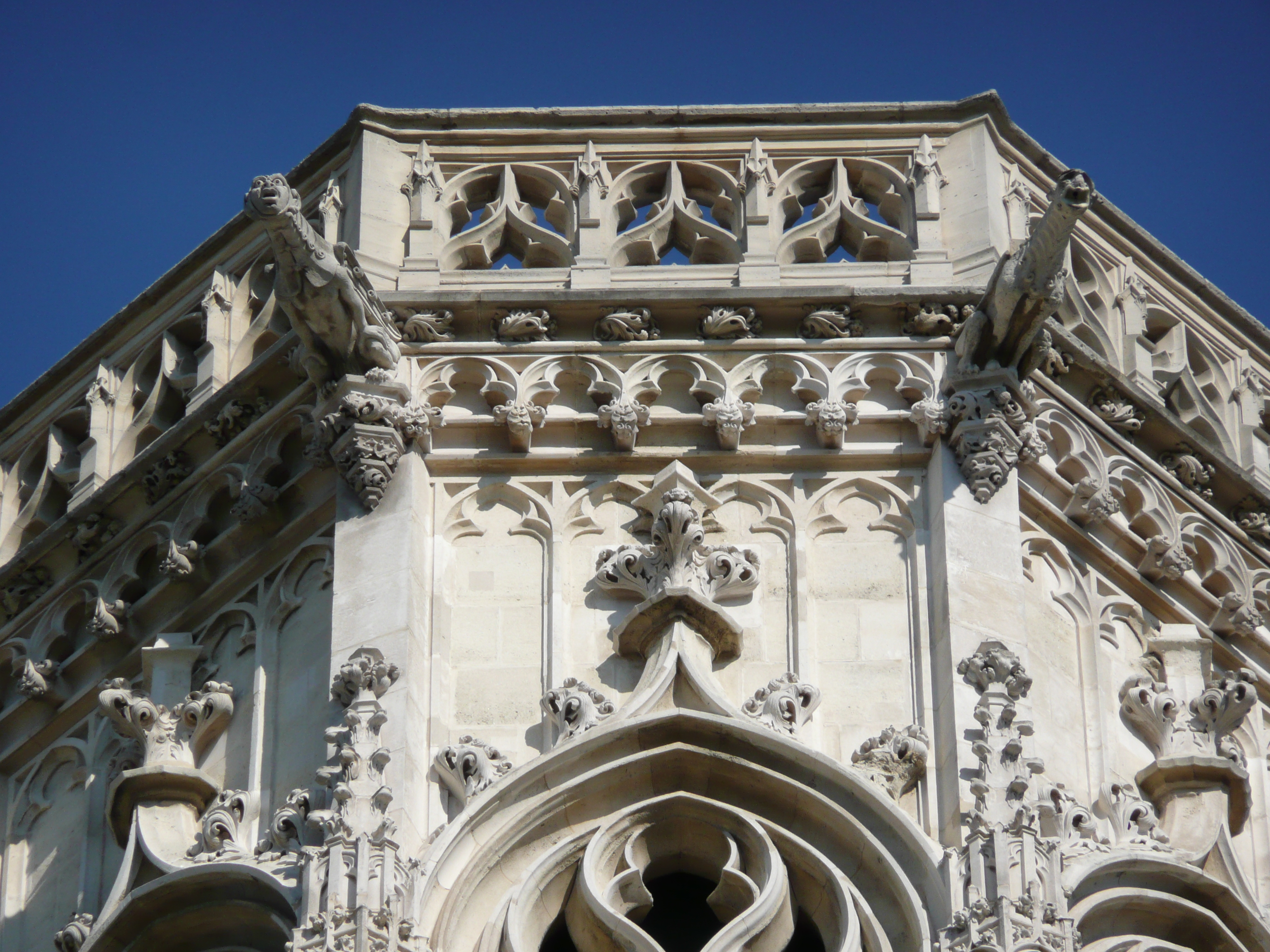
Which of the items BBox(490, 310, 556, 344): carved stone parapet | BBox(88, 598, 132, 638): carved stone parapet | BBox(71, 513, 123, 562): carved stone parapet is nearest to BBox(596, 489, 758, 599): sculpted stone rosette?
BBox(490, 310, 556, 344): carved stone parapet

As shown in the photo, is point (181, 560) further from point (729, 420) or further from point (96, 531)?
point (729, 420)

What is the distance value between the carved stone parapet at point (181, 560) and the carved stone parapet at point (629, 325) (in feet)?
8.46

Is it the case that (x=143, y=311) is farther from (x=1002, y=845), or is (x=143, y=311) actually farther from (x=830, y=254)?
(x=1002, y=845)

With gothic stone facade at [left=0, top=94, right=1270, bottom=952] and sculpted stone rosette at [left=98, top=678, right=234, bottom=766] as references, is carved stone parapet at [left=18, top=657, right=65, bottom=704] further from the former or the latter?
sculpted stone rosette at [left=98, top=678, right=234, bottom=766]

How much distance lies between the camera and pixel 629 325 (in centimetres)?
1930

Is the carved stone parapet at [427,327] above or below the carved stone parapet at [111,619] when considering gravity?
above

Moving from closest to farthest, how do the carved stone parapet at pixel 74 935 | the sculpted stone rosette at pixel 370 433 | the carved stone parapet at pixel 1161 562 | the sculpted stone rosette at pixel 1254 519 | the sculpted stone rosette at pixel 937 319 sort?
the carved stone parapet at pixel 74 935 < the sculpted stone rosette at pixel 370 433 < the sculpted stone rosette at pixel 937 319 < the carved stone parapet at pixel 1161 562 < the sculpted stone rosette at pixel 1254 519

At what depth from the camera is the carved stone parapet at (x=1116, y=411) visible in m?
19.8

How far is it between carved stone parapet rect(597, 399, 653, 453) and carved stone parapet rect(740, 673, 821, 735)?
1834 millimetres

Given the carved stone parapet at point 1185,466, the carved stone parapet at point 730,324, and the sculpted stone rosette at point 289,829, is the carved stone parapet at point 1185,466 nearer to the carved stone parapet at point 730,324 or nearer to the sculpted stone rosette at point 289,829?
the carved stone parapet at point 730,324

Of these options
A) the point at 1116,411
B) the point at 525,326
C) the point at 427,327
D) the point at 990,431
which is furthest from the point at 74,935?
the point at 1116,411

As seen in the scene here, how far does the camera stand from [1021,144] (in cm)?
2072

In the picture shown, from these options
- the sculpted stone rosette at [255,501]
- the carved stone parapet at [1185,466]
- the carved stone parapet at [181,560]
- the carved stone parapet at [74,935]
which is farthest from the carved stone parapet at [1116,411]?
the carved stone parapet at [74,935]

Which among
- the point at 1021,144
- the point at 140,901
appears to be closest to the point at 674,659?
the point at 140,901
